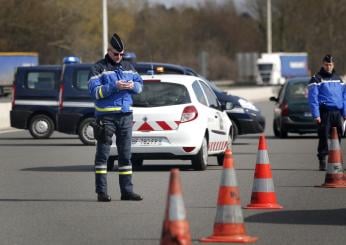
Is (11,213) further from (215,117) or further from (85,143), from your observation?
(85,143)

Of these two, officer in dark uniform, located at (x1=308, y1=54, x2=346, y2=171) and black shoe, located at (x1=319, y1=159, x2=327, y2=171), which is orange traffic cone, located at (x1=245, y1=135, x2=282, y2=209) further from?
black shoe, located at (x1=319, y1=159, x2=327, y2=171)

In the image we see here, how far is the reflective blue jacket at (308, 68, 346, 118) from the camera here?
17.8m

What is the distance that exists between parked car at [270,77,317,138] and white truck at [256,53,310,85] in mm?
63581

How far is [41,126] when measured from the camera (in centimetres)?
2850

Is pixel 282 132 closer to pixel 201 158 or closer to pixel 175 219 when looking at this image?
pixel 201 158

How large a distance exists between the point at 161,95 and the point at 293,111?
33.9 feet

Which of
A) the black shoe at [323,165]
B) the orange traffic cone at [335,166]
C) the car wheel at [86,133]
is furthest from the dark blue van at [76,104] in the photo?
the orange traffic cone at [335,166]

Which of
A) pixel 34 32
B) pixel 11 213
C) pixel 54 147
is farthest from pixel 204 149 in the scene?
pixel 34 32

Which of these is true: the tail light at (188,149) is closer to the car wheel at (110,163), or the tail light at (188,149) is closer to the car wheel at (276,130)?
the car wheel at (110,163)

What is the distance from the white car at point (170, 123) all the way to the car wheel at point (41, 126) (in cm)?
995

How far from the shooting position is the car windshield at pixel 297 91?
28438 millimetres

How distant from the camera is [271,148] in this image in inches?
973

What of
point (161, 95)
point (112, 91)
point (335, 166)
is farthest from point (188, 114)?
point (112, 91)

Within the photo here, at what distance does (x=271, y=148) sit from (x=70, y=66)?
5019mm
